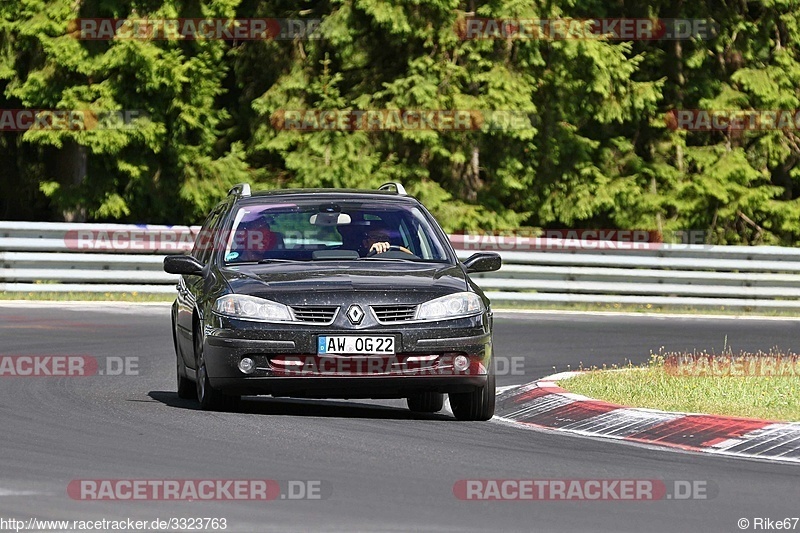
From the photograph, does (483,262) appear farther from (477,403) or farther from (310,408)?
(310,408)

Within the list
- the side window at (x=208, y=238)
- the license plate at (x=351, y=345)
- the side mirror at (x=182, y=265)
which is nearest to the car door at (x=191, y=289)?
the side window at (x=208, y=238)

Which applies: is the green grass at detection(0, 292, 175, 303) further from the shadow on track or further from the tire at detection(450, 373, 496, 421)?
the tire at detection(450, 373, 496, 421)

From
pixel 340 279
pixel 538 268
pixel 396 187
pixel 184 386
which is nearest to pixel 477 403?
pixel 340 279

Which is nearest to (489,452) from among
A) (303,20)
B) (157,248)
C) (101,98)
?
(157,248)

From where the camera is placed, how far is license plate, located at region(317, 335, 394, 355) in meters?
12.1

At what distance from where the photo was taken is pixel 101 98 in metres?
31.0

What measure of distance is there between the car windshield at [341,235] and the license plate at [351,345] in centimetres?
121

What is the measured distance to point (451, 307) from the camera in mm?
12406

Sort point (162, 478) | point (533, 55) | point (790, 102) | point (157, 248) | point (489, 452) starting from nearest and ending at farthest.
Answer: point (162, 478)
point (489, 452)
point (157, 248)
point (533, 55)
point (790, 102)

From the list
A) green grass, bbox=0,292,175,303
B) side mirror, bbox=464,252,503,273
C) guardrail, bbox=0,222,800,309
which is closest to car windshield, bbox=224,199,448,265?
side mirror, bbox=464,252,503,273

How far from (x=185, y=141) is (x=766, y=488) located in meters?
24.8

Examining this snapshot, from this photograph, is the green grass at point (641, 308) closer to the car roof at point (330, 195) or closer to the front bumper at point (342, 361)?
the car roof at point (330, 195)

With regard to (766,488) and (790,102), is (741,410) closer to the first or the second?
(766,488)

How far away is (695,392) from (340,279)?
3.03 meters
